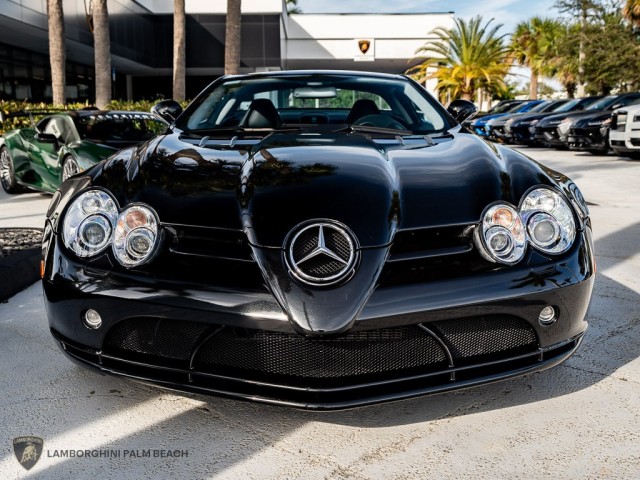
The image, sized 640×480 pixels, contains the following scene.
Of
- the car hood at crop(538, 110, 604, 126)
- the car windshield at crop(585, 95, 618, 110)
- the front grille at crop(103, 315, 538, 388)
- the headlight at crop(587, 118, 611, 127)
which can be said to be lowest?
the front grille at crop(103, 315, 538, 388)

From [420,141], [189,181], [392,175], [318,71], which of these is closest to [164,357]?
[189,181]

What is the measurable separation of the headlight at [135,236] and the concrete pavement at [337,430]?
0.54 m

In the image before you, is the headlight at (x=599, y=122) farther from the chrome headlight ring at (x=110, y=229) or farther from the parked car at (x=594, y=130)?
the chrome headlight ring at (x=110, y=229)

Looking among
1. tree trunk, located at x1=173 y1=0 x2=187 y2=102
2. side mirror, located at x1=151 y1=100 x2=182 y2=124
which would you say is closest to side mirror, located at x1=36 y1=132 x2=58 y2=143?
side mirror, located at x1=151 y1=100 x2=182 y2=124

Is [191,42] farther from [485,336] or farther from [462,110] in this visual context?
[485,336]

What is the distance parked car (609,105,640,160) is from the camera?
1162 cm

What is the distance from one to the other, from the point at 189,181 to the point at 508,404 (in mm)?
1448

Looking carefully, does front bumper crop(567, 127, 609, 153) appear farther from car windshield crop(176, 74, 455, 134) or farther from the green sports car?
car windshield crop(176, 74, 455, 134)

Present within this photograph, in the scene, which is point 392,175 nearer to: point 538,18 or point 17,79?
point 17,79

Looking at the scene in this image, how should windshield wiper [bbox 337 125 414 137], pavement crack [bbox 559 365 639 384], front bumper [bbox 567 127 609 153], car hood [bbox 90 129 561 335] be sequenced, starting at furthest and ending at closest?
front bumper [bbox 567 127 609 153] < windshield wiper [bbox 337 125 414 137] < pavement crack [bbox 559 365 639 384] < car hood [bbox 90 129 561 335]

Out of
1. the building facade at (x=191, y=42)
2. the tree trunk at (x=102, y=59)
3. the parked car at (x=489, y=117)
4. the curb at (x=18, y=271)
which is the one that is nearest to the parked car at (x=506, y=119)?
the parked car at (x=489, y=117)

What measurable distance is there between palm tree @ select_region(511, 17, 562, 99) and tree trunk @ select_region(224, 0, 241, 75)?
30.4 metres

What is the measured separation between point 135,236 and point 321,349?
0.75 m

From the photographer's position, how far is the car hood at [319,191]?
198 cm
